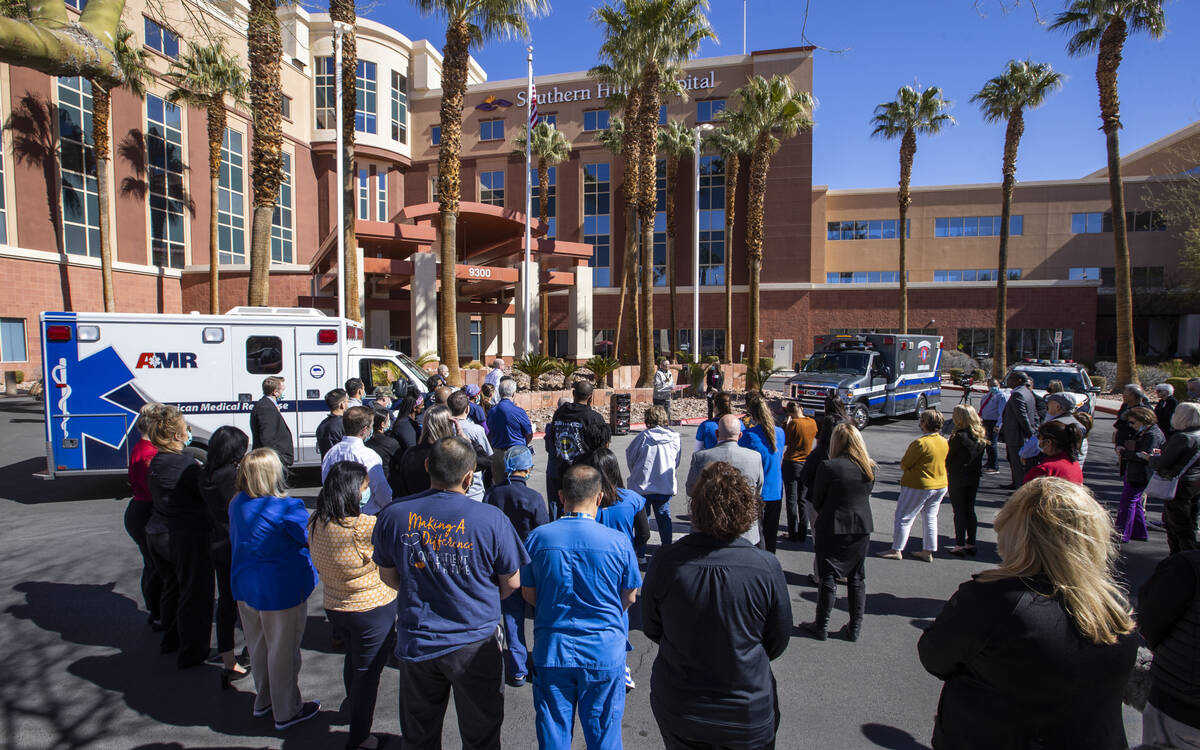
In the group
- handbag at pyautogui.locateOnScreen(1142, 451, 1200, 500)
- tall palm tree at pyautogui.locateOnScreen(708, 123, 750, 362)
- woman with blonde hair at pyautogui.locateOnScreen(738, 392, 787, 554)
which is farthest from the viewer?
tall palm tree at pyautogui.locateOnScreen(708, 123, 750, 362)

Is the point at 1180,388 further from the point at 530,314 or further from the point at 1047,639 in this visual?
the point at 1047,639

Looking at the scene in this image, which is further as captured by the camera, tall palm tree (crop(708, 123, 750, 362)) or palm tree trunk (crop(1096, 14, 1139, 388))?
tall palm tree (crop(708, 123, 750, 362))

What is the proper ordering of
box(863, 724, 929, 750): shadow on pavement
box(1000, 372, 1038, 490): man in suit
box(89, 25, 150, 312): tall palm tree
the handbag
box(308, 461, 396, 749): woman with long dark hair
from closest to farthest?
box(308, 461, 396, 749): woman with long dark hair → box(863, 724, 929, 750): shadow on pavement → the handbag → box(1000, 372, 1038, 490): man in suit → box(89, 25, 150, 312): tall palm tree

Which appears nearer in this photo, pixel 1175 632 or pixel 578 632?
pixel 1175 632

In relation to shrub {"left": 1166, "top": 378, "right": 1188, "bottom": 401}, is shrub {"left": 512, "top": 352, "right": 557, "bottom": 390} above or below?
above

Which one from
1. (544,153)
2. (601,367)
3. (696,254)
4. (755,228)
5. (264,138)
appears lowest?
(601,367)

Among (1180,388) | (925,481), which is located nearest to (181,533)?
(925,481)

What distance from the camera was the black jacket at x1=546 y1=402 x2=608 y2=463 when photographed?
538cm

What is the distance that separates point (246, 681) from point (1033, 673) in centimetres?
471

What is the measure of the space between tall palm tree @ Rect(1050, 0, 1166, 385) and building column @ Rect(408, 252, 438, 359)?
2412cm

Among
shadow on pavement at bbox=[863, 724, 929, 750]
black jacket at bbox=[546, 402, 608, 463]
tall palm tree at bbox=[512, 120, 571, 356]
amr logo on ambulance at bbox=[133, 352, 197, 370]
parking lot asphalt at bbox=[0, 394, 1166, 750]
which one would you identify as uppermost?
tall palm tree at bbox=[512, 120, 571, 356]

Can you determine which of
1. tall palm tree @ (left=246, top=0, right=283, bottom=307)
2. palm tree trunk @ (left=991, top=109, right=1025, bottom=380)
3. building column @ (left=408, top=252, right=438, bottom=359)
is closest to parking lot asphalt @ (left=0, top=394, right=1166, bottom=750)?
tall palm tree @ (left=246, top=0, right=283, bottom=307)

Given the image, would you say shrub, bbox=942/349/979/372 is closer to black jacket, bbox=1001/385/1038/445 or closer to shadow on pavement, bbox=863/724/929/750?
black jacket, bbox=1001/385/1038/445

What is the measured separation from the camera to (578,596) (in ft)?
9.40
